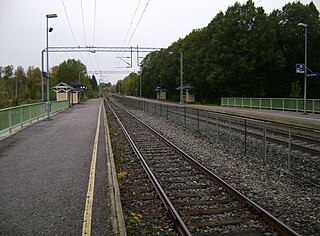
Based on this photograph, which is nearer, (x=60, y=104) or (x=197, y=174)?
(x=197, y=174)

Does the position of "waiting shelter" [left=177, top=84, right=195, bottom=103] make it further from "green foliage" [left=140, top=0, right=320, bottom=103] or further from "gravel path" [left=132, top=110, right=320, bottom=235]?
"gravel path" [left=132, top=110, right=320, bottom=235]

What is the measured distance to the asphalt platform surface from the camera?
4.95 meters

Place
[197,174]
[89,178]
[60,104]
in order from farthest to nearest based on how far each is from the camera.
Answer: [60,104] → [197,174] → [89,178]

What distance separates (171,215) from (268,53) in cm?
4534

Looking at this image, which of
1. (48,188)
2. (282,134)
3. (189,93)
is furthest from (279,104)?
(189,93)

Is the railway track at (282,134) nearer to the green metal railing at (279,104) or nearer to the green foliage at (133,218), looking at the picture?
the green foliage at (133,218)

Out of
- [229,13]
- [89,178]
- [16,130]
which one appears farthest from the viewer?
[229,13]

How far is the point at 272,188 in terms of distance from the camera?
717 centimetres

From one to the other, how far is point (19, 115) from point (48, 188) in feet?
38.0

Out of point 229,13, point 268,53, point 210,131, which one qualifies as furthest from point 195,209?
point 229,13

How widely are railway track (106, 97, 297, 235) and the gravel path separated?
0.39 metres

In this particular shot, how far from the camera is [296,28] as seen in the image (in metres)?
49.1

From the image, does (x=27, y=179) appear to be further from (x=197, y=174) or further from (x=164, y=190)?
(x=197, y=174)

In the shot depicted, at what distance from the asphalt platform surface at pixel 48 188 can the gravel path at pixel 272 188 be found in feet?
10.2
